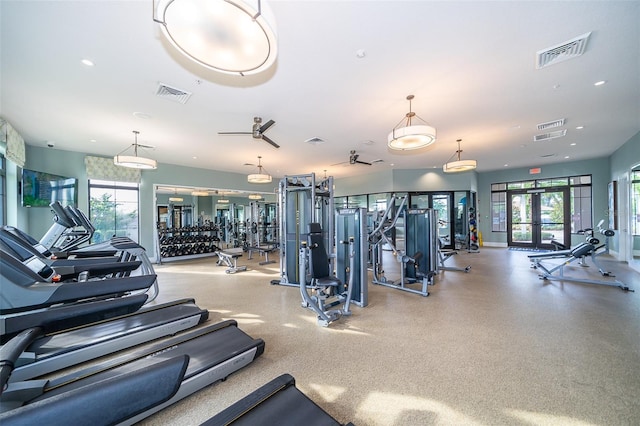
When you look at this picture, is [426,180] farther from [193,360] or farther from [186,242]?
[193,360]

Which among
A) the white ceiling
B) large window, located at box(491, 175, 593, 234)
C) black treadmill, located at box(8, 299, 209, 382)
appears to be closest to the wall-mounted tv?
the white ceiling

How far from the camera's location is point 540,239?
9.68 m

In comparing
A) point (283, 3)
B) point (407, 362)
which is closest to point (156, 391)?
point (407, 362)

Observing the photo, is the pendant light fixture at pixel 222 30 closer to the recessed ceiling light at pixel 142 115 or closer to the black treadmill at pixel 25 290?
the black treadmill at pixel 25 290

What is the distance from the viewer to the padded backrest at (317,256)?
3.58 m

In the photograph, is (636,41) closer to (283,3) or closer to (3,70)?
(283,3)

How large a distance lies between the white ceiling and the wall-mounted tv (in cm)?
85

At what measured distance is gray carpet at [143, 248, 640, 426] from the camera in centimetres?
183

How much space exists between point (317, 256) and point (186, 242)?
655cm

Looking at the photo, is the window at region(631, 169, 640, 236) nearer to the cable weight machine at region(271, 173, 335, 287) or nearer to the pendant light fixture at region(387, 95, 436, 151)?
the pendant light fixture at region(387, 95, 436, 151)

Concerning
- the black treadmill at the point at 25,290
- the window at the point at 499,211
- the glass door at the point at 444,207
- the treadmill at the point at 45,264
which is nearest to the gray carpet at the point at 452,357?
the black treadmill at the point at 25,290

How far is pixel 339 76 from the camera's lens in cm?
331

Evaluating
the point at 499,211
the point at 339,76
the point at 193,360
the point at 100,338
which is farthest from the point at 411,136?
the point at 499,211

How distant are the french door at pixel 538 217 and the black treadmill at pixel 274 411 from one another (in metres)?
11.2
